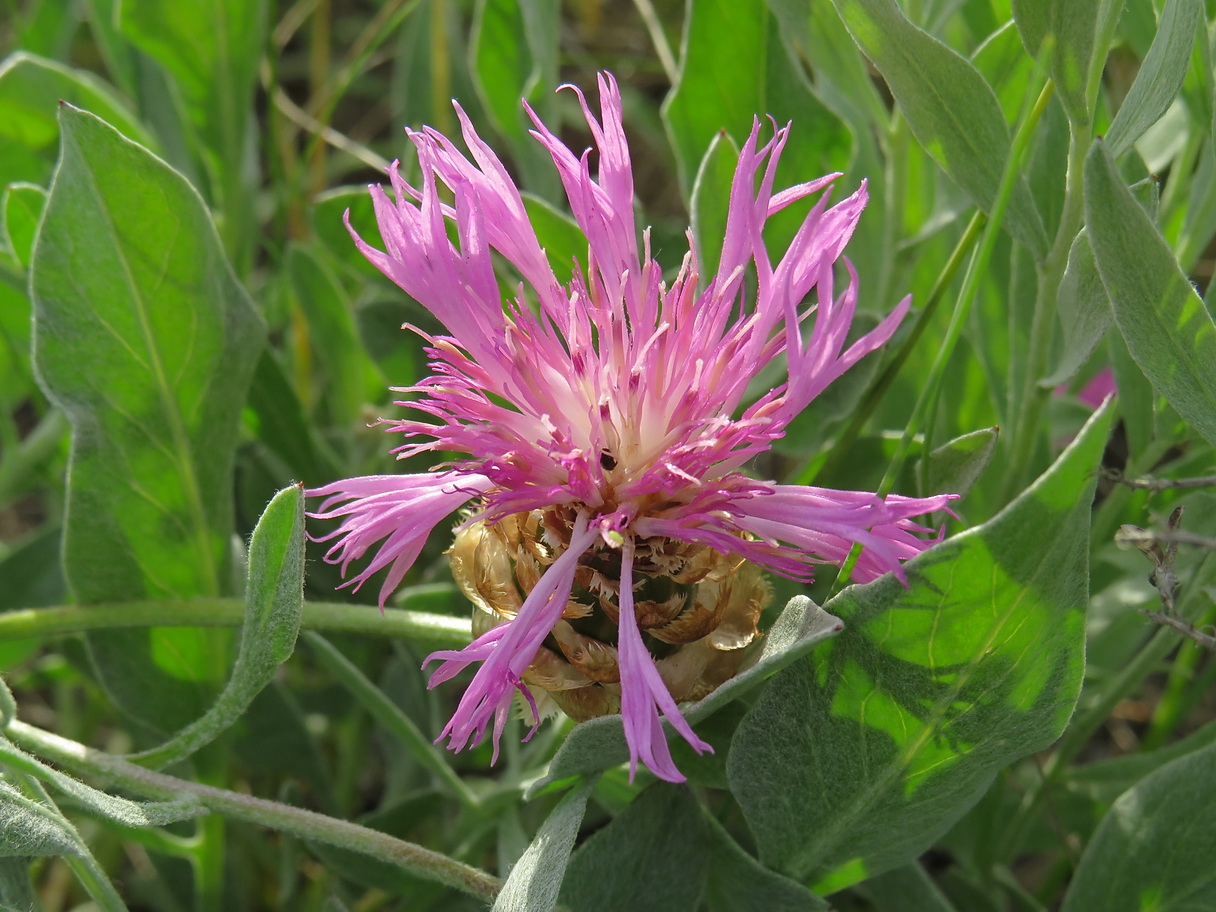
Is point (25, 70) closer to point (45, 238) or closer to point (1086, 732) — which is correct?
point (45, 238)

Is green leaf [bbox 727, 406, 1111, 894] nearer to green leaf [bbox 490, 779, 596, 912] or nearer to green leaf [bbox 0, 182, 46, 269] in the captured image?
green leaf [bbox 490, 779, 596, 912]

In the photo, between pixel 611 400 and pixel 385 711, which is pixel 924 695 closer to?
pixel 611 400

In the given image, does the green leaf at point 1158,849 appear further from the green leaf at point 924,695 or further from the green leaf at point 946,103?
the green leaf at point 946,103

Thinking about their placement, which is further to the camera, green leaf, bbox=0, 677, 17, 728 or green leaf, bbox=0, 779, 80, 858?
green leaf, bbox=0, 677, 17, 728

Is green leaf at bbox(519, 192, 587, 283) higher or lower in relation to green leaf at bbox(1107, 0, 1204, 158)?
lower

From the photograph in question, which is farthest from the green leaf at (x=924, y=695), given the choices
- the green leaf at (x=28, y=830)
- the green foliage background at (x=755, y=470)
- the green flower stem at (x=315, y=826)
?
the green leaf at (x=28, y=830)

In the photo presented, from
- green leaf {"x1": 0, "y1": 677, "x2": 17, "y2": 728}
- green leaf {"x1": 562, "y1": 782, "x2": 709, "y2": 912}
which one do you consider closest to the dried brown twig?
green leaf {"x1": 562, "y1": 782, "x2": 709, "y2": 912}

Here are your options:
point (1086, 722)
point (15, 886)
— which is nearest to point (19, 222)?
point (15, 886)
